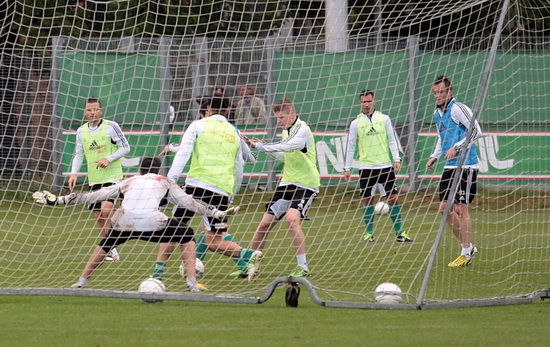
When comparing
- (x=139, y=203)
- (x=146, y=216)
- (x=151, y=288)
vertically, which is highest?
(x=139, y=203)

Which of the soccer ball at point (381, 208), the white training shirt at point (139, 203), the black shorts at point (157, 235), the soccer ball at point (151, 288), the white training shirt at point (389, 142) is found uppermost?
the white training shirt at point (389, 142)

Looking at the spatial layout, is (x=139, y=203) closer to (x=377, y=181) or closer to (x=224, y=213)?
(x=224, y=213)

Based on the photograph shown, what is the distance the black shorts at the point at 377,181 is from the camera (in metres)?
15.0

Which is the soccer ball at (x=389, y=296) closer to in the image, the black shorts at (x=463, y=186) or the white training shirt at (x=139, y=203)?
the white training shirt at (x=139, y=203)

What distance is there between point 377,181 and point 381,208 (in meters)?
1.30

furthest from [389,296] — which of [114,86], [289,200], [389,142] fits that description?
[114,86]

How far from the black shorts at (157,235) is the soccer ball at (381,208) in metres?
5.48

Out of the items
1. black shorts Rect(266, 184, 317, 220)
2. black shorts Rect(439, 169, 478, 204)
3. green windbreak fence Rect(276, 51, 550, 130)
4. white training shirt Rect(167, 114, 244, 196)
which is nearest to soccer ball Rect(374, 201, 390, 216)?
green windbreak fence Rect(276, 51, 550, 130)

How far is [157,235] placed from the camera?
10.8 meters

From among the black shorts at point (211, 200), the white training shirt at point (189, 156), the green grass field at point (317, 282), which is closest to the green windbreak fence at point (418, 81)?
the green grass field at point (317, 282)

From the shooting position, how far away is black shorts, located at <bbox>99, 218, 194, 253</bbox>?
10.7 meters

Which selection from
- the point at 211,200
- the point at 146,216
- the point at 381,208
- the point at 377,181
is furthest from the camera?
the point at 381,208

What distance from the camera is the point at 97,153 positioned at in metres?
14.4

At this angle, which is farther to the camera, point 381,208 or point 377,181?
point 381,208
